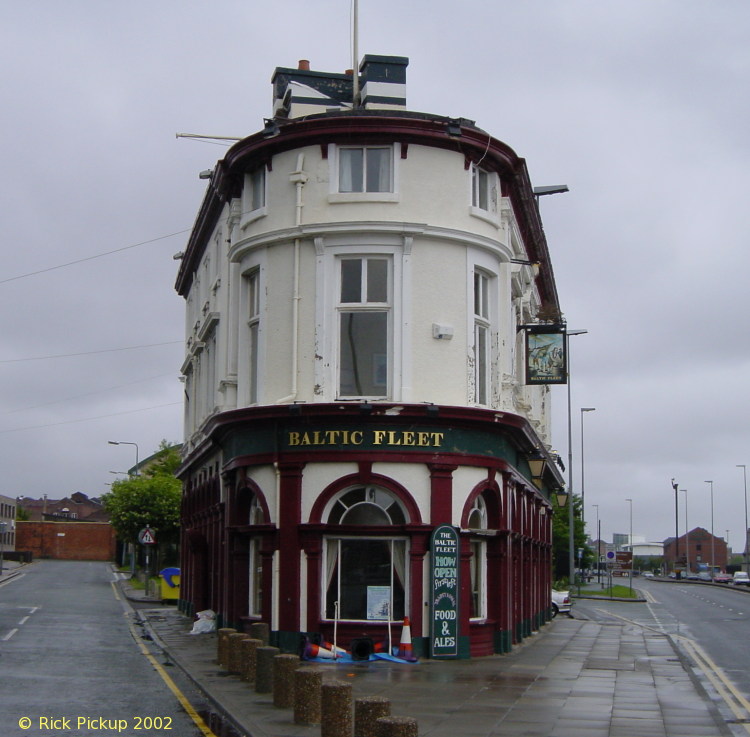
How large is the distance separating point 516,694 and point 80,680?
270 inches

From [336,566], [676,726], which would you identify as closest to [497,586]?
[336,566]

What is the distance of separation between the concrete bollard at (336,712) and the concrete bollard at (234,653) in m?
6.13

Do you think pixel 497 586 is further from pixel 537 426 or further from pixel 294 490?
pixel 537 426

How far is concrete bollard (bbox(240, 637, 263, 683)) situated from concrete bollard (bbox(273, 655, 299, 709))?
7.62 feet

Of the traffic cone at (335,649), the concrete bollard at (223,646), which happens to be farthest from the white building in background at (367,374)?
the concrete bollard at (223,646)

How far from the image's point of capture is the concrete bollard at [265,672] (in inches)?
662

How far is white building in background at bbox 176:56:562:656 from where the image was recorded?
22.9 meters

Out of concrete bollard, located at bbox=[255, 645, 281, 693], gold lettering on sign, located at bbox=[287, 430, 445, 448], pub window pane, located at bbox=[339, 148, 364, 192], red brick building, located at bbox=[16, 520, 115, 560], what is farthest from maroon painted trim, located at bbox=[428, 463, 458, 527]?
red brick building, located at bbox=[16, 520, 115, 560]

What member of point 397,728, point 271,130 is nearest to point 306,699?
point 397,728

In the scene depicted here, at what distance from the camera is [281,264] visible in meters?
24.4

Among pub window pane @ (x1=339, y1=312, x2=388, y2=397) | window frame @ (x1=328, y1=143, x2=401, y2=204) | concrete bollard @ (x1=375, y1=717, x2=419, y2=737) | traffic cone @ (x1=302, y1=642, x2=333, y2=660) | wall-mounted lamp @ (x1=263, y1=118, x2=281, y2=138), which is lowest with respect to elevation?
traffic cone @ (x1=302, y1=642, x2=333, y2=660)

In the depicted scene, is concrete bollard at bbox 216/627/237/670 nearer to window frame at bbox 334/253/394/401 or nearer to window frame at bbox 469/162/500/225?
window frame at bbox 334/253/394/401

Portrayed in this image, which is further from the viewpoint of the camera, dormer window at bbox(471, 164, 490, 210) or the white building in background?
dormer window at bbox(471, 164, 490, 210)

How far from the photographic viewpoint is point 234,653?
1927cm
